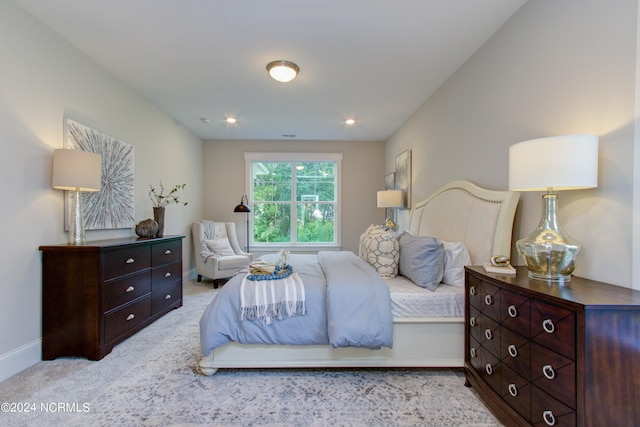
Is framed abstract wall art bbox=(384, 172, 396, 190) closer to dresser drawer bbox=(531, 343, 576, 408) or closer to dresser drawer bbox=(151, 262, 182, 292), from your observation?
dresser drawer bbox=(151, 262, 182, 292)

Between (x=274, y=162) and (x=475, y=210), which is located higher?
(x=274, y=162)

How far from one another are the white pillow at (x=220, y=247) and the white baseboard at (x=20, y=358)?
243 cm

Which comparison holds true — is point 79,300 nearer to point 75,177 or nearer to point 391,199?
point 75,177

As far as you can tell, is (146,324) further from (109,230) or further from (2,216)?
(2,216)

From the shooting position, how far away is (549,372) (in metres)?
1.19

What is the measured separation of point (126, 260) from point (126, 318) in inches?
20.4

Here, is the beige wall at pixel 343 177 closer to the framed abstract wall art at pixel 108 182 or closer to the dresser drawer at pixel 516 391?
the framed abstract wall art at pixel 108 182

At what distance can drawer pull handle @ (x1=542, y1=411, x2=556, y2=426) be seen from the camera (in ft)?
3.84

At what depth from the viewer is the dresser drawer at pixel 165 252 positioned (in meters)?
2.97

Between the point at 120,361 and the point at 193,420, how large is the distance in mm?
1044

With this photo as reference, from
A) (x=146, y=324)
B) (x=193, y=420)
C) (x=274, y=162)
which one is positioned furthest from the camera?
(x=274, y=162)

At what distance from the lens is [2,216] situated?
1.92m

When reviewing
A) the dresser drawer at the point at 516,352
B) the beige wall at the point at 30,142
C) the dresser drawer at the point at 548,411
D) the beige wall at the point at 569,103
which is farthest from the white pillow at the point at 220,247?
the dresser drawer at the point at 548,411

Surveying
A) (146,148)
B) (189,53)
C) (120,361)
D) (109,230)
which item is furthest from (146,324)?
(189,53)
